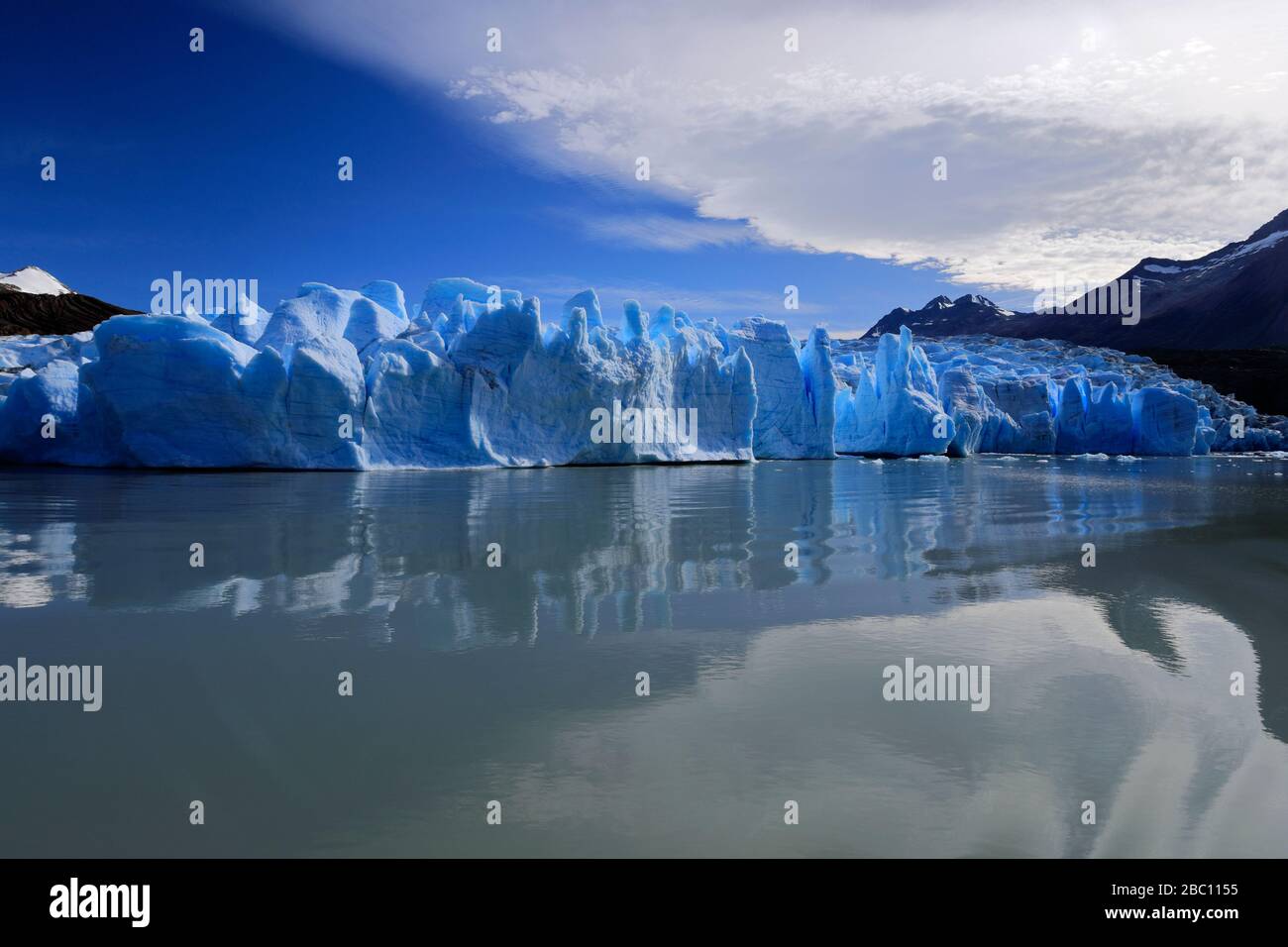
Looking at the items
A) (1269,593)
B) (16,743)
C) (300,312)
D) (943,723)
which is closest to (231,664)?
(16,743)

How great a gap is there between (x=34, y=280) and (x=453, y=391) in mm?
90044

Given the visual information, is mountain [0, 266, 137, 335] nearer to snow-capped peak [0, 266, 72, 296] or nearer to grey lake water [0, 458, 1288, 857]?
snow-capped peak [0, 266, 72, 296]

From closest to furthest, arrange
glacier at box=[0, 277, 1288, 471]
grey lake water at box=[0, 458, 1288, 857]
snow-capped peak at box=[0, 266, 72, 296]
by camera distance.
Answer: grey lake water at box=[0, 458, 1288, 857] → glacier at box=[0, 277, 1288, 471] → snow-capped peak at box=[0, 266, 72, 296]

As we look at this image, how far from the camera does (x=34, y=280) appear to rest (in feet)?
284

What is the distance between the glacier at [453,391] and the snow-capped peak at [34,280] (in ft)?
190

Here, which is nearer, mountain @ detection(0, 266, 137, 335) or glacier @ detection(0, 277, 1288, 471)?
glacier @ detection(0, 277, 1288, 471)

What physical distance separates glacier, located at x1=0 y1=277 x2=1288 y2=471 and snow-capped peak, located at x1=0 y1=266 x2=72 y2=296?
5792 centimetres

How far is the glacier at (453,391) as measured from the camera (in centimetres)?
1895

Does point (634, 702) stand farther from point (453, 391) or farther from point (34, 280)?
point (34, 280)

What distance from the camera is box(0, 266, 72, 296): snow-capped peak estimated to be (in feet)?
273
